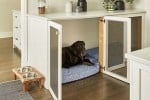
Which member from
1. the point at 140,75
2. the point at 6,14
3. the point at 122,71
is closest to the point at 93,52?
the point at 122,71

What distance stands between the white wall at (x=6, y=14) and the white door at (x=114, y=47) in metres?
2.92

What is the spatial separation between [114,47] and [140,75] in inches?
80.5

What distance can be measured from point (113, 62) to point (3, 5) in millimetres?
3200

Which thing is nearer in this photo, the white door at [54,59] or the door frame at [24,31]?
the white door at [54,59]

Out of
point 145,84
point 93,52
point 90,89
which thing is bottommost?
point 90,89

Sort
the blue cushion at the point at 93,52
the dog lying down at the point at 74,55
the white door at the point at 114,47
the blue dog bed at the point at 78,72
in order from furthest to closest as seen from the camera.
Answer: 1. the blue cushion at the point at 93,52
2. the dog lying down at the point at 74,55
3. the white door at the point at 114,47
4. the blue dog bed at the point at 78,72

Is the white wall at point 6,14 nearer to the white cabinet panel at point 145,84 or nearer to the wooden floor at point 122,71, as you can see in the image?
the wooden floor at point 122,71

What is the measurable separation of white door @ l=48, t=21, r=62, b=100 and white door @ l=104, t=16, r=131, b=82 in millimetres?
890

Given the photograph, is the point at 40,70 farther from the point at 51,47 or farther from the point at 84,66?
the point at 84,66

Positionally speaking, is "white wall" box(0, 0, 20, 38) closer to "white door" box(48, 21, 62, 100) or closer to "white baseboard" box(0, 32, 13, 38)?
"white baseboard" box(0, 32, 13, 38)

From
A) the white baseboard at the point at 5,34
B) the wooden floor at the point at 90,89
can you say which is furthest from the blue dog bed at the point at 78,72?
the white baseboard at the point at 5,34

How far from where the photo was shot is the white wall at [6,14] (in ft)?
16.9

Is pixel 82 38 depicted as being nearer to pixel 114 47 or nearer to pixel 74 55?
pixel 74 55

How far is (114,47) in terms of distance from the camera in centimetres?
305
